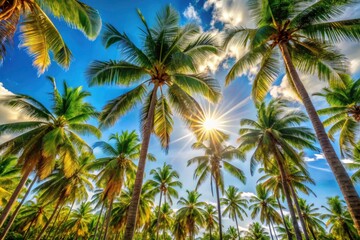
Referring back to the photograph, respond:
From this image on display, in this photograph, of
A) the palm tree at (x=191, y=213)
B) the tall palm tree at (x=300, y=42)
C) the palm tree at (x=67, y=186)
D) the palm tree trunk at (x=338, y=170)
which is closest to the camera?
the palm tree trunk at (x=338, y=170)

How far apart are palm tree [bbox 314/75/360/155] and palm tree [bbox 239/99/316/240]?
2.78 metres

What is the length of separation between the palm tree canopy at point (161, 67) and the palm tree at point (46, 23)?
4.59 feet

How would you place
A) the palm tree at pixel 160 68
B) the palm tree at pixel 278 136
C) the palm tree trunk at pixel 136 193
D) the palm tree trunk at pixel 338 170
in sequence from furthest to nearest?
the palm tree at pixel 278 136 < the palm tree at pixel 160 68 < the palm tree trunk at pixel 136 193 < the palm tree trunk at pixel 338 170

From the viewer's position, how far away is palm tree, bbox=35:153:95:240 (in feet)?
57.2

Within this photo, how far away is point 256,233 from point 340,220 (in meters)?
16.3

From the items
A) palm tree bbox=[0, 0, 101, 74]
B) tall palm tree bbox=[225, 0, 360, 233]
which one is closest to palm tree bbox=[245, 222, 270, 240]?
tall palm tree bbox=[225, 0, 360, 233]

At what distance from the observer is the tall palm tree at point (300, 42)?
7.32 m

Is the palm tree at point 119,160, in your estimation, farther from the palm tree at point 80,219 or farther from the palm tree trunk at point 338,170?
the palm tree at point 80,219

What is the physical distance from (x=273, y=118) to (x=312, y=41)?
8356 millimetres

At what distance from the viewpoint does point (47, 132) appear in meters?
12.3

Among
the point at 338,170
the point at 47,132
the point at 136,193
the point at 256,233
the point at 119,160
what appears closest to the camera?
the point at 338,170

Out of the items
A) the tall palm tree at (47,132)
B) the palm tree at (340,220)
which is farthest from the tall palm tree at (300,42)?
the palm tree at (340,220)

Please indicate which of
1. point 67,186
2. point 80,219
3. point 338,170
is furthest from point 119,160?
point 80,219

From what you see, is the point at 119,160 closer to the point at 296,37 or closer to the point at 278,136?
the point at 278,136
